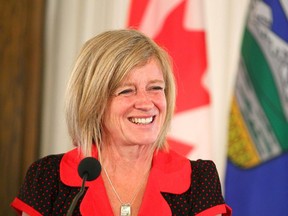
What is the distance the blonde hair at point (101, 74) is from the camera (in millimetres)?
1739

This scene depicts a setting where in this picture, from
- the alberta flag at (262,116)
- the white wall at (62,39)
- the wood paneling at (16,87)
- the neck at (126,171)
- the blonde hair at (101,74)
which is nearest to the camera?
the blonde hair at (101,74)

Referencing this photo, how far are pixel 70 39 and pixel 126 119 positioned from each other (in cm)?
141

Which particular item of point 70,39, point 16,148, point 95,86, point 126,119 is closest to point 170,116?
point 126,119

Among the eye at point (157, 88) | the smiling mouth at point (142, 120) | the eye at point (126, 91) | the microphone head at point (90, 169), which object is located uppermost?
the eye at point (157, 88)

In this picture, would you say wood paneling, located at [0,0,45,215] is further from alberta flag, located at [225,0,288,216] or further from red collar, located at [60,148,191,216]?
alberta flag, located at [225,0,288,216]

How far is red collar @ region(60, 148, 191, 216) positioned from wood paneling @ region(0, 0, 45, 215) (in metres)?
0.89

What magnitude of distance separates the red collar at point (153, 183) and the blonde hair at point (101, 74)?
0.09 meters

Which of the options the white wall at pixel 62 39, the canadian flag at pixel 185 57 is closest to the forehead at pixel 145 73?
the canadian flag at pixel 185 57

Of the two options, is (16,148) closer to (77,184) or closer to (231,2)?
(77,184)

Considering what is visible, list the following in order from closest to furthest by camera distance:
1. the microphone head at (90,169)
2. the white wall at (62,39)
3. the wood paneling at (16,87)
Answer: the microphone head at (90,169), the wood paneling at (16,87), the white wall at (62,39)

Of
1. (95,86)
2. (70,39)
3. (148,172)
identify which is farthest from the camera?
(70,39)

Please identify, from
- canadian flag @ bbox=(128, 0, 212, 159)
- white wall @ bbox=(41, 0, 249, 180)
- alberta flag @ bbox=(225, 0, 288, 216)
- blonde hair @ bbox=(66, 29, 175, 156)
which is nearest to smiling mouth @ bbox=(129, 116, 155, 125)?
blonde hair @ bbox=(66, 29, 175, 156)

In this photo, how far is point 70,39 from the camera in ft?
10.1

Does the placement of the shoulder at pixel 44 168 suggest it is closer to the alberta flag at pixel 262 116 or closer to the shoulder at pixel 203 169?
the shoulder at pixel 203 169
